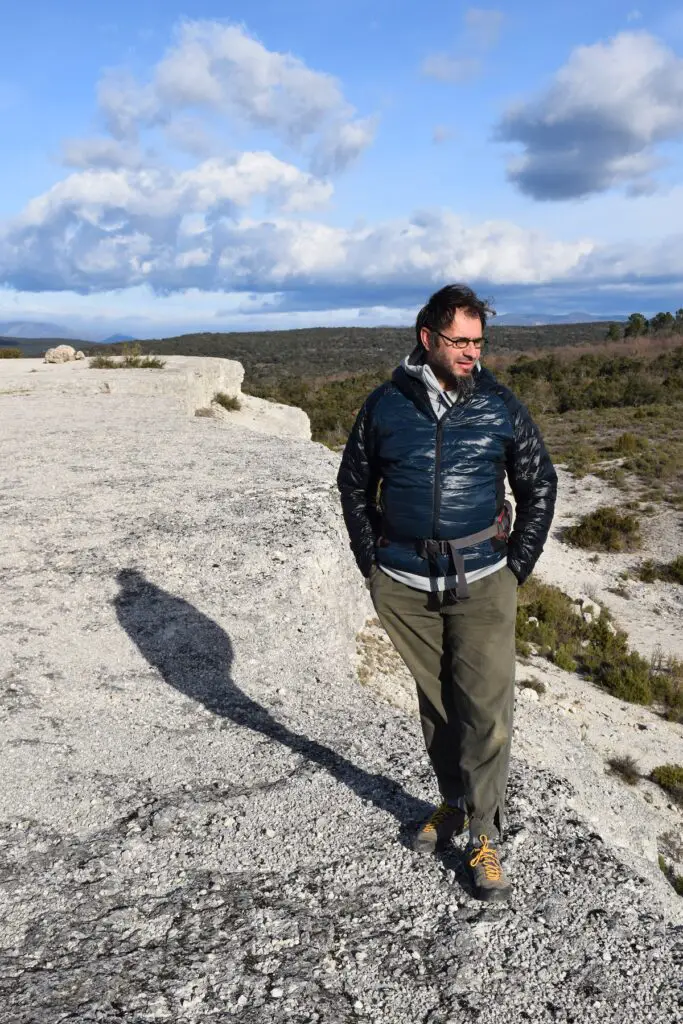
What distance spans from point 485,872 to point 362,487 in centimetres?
169

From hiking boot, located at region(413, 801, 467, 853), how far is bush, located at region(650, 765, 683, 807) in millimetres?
3025

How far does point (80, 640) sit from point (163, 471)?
3.77 metres

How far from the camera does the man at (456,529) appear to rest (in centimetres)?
298

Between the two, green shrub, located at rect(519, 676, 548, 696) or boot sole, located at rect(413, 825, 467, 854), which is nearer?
boot sole, located at rect(413, 825, 467, 854)

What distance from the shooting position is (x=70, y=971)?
2.80 metres

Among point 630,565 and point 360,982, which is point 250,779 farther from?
point 630,565

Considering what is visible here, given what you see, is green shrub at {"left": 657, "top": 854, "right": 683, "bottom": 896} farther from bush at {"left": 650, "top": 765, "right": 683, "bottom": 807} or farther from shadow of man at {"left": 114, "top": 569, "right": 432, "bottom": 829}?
shadow of man at {"left": 114, "top": 569, "right": 432, "bottom": 829}

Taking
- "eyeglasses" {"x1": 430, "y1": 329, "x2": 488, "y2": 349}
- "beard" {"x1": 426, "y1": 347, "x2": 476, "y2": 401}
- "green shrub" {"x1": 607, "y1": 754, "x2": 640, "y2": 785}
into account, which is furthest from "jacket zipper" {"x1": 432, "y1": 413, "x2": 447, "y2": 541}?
"green shrub" {"x1": 607, "y1": 754, "x2": 640, "y2": 785}

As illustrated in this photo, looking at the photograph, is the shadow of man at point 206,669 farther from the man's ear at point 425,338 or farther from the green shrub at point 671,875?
the man's ear at point 425,338

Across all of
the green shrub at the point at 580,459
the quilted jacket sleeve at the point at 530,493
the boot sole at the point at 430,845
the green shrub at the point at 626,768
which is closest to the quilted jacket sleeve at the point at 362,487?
the quilted jacket sleeve at the point at 530,493

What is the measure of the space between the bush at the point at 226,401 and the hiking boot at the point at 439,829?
549 inches

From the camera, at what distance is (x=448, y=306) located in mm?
2908

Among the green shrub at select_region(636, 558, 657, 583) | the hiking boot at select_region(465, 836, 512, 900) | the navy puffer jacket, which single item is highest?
the navy puffer jacket

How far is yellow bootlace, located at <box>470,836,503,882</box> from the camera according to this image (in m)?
3.21
